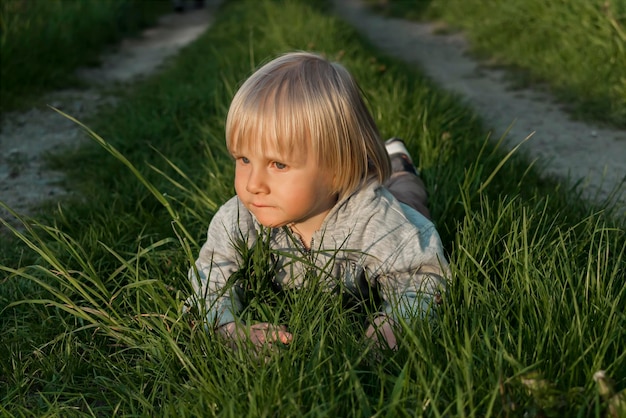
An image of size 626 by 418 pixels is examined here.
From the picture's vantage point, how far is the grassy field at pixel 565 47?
4.91 m

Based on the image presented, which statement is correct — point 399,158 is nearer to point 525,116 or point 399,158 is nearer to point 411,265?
point 411,265

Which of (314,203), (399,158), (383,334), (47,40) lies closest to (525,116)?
(399,158)

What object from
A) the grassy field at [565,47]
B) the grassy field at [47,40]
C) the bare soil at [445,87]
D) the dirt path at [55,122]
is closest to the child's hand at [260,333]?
the bare soil at [445,87]

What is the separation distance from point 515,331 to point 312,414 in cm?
53

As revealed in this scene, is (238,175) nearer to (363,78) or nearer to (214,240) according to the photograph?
(214,240)

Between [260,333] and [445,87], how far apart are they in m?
4.18

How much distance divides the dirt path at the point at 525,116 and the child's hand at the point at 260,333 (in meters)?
1.27

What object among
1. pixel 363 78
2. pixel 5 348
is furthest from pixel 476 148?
pixel 5 348

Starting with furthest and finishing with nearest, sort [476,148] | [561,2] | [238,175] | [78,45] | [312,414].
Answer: [78,45] < [561,2] < [476,148] < [238,175] < [312,414]

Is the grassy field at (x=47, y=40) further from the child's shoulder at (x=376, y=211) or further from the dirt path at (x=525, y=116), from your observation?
the child's shoulder at (x=376, y=211)

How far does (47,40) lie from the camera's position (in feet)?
21.6

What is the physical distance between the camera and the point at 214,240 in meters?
2.45

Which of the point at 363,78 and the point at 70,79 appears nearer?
the point at 363,78

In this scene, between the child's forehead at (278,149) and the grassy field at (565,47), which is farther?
the grassy field at (565,47)
